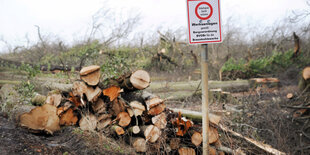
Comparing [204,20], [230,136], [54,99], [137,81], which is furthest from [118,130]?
[204,20]

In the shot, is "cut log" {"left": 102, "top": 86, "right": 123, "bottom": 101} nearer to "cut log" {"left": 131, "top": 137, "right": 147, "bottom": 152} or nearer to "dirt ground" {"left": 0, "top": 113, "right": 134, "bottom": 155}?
"dirt ground" {"left": 0, "top": 113, "right": 134, "bottom": 155}

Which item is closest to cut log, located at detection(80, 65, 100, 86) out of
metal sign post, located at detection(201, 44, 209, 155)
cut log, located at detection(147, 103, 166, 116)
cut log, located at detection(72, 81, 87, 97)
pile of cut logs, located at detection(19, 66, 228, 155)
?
pile of cut logs, located at detection(19, 66, 228, 155)

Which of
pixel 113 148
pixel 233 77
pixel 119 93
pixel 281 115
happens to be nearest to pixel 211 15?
pixel 119 93

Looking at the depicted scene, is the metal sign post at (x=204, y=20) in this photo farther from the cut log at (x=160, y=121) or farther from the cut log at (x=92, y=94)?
the cut log at (x=92, y=94)

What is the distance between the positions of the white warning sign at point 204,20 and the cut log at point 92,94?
Result: 1.95 metres

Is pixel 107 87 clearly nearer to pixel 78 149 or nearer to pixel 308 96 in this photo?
pixel 78 149

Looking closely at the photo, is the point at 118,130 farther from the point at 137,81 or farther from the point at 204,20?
the point at 204,20

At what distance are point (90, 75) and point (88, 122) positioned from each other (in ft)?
2.56

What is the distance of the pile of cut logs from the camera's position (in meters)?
3.67

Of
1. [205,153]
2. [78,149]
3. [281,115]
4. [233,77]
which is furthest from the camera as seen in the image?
[233,77]

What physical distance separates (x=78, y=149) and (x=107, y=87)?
1111 mm

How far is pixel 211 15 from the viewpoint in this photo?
2.85m

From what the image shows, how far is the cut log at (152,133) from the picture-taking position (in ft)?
12.0

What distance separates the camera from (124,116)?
4016mm
